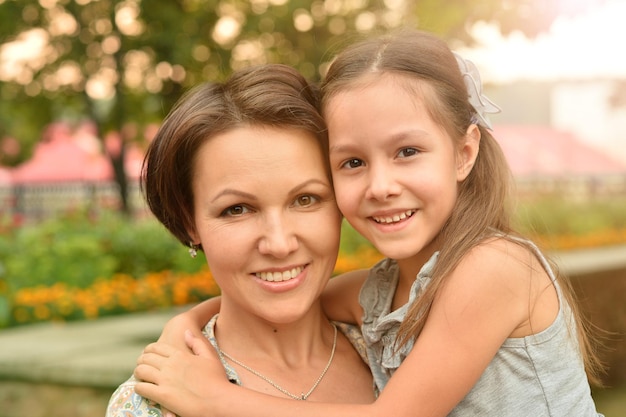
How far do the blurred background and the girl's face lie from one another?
1.38 ft

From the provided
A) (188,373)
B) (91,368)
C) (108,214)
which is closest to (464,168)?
(188,373)

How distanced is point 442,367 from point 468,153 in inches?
26.8

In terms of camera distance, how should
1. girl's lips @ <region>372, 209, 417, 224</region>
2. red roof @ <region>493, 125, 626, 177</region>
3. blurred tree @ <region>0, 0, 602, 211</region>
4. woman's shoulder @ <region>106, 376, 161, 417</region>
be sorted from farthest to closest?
red roof @ <region>493, 125, 626, 177</region> → blurred tree @ <region>0, 0, 602, 211</region> → girl's lips @ <region>372, 209, 417, 224</region> → woman's shoulder @ <region>106, 376, 161, 417</region>

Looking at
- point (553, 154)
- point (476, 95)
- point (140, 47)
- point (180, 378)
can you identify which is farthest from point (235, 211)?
point (553, 154)

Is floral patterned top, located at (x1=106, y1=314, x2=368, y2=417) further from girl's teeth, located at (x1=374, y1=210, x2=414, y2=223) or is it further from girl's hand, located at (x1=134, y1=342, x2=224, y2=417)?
girl's teeth, located at (x1=374, y1=210, x2=414, y2=223)

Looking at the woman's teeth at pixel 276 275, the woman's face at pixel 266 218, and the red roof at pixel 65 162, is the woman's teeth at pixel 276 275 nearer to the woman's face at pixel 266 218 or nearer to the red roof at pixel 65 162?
the woman's face at pixel 266 218

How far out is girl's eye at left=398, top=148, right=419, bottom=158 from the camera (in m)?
2.21

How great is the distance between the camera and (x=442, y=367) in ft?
6.75

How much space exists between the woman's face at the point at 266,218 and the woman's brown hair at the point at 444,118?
0.92 ft

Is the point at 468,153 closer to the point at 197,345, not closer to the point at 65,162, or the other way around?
the point at 197,345

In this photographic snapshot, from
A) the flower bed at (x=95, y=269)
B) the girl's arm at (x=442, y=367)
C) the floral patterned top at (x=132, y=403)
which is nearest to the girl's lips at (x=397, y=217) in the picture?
the girl's arm at (x=442, y=367)

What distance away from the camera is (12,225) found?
8617 millimetres

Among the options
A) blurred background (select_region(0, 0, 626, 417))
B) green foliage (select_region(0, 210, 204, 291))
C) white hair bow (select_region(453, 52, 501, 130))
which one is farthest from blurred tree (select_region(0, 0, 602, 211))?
white hair bow (select_region(453, 52, 501, 130))

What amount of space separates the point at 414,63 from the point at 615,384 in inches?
203
